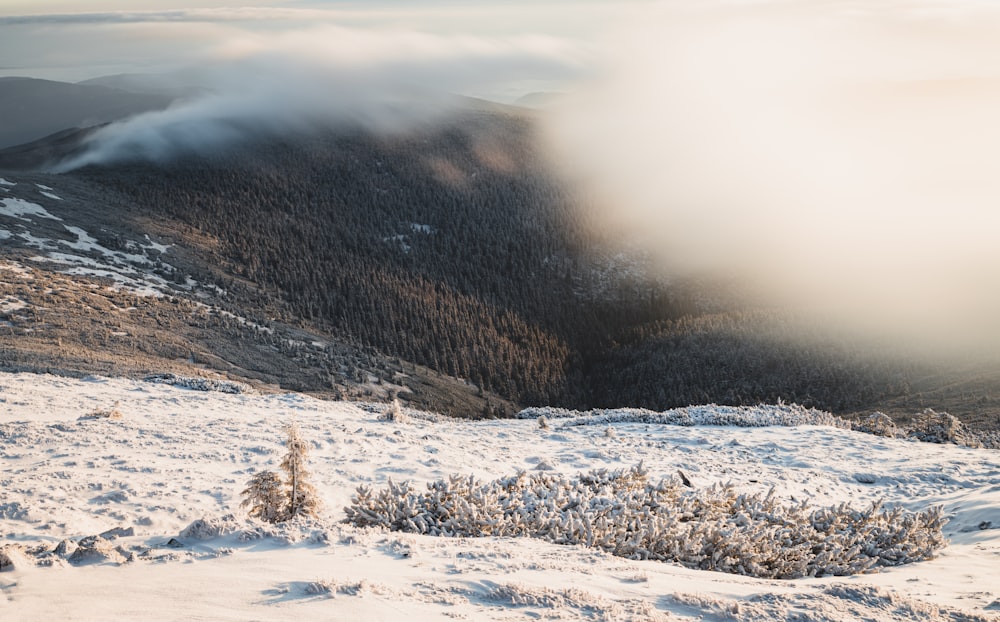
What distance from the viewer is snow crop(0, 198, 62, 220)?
48.0 m

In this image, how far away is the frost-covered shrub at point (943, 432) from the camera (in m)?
20.3

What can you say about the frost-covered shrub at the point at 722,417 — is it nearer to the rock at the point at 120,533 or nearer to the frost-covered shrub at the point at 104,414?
the frost-covered shrub at the point at 104,414

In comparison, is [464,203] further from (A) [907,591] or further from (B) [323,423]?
(A) [907,591]

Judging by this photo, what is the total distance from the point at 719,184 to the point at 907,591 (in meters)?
167

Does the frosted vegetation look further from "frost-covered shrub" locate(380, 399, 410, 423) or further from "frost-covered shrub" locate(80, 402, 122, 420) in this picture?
"frost-covered shrub" locate(80, 402, 122, 420)

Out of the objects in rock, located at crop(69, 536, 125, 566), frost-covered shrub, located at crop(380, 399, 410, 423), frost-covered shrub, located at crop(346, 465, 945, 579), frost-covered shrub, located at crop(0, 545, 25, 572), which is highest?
frost-covered shrub, located at crop(380, 399, 410, 423)

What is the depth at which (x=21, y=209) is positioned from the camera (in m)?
50.0

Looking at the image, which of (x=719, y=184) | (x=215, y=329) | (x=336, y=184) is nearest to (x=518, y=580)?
(x=215, y=329)

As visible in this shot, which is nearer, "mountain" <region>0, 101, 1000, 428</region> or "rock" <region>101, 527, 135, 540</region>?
"rock" <region>101, 527, 135, 540</region>

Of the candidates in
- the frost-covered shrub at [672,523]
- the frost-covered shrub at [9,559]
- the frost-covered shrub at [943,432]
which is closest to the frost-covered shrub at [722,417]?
the frost-covered shrub at [943,432]

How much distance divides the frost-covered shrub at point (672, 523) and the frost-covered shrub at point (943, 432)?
10367mm

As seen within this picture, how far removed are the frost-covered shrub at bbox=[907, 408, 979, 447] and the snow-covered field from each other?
64.7 inches

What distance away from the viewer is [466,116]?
504 ft

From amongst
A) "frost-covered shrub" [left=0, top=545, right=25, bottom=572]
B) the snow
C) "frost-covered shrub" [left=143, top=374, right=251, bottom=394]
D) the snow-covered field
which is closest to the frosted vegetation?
the snow-covered field
